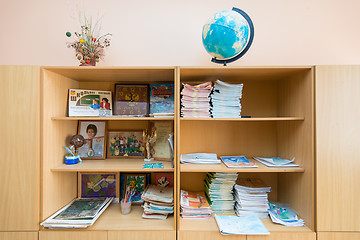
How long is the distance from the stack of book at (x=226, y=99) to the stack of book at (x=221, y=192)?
0.51 metres

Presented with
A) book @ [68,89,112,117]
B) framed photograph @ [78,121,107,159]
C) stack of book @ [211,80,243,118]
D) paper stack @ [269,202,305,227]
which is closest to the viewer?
paper stack @ [269,202,305,227]

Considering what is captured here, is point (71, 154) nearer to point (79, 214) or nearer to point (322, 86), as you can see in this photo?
point (79, 214)

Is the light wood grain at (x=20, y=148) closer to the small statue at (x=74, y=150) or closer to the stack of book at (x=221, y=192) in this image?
the small statue at (x=74, y=150)

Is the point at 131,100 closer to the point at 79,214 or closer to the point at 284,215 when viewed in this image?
the point at 79,214

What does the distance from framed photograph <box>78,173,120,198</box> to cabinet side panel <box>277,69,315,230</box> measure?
1511 mm

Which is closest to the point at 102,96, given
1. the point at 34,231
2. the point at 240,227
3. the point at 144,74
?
the point at 144,74

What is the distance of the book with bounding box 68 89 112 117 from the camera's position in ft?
5.19

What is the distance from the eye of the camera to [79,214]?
1397mm

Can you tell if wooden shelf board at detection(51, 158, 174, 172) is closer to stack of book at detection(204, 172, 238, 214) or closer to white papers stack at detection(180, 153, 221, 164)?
white papers stack at detection(180, 153, 221, 164)

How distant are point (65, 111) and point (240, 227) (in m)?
1.66

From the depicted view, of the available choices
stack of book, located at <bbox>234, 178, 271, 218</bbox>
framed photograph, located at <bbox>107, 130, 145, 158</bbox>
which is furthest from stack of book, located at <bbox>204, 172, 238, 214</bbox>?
framed photograph, located at <bbox>107, 130, 145, 158</bbox>

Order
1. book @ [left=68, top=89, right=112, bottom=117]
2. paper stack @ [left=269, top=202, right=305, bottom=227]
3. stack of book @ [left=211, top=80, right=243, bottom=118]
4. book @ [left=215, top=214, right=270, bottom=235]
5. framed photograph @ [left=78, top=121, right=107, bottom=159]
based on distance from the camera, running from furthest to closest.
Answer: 1. framed photograph @ [left=78, top=121, right=107, bottom=159]
2. book @ [left=68, top=89, right=112, bottom=117]
3. stack of book @ [left=211, top=80, right=243, bottom=118]
4. paper stack @ [left=269, top=202, right=305, bottom=227]
5. book @ [left=215, top=214, right=270, bottom=235]

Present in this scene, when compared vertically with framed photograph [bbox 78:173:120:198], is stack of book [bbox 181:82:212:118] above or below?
above

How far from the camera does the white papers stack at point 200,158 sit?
150cm
